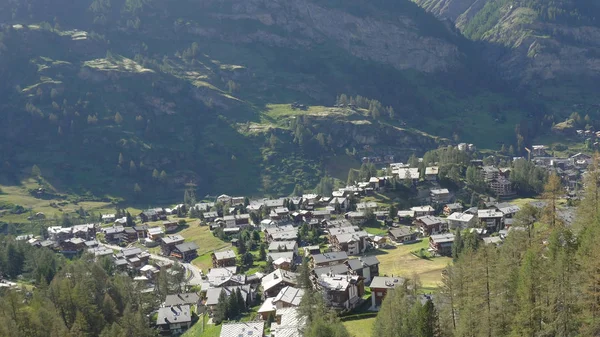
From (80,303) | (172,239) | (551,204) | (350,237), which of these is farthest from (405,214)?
(80,303)

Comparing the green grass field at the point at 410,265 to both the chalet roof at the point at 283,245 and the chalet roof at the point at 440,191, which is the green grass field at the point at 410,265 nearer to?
the chalet roof at the point at 283,245

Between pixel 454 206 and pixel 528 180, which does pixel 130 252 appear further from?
pixel 528 180

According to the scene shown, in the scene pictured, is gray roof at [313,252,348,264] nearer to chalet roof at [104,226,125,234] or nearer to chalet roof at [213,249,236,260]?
chalet roof at [213,249,236,260]

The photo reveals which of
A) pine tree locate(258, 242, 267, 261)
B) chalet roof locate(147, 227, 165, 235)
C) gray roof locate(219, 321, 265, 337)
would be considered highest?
gray roof locate(219, 321, 265, 337)

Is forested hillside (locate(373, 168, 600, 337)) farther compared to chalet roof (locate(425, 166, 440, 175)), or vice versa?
chalet roof (locate(425, 166, 440, 175))

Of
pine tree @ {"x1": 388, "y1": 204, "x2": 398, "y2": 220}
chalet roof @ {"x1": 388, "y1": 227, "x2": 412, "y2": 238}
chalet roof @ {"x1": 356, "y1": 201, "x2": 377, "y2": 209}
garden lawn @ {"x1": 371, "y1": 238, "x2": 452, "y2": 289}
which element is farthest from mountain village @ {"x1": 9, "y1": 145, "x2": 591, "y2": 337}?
garden lawn @ {"x1": 371, "y1": 238, "x2": 452, "y2": 289}

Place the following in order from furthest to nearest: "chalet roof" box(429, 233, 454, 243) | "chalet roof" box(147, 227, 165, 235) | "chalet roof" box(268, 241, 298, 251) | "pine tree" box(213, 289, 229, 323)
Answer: "chalet roof" box(147, 227, 165, 235)
"chalet roof" box(268, 241, 298, 251)
"chalet roof" box(429, 233, 454, 243)
"pine tree" box(213, 289, 229, 323)
